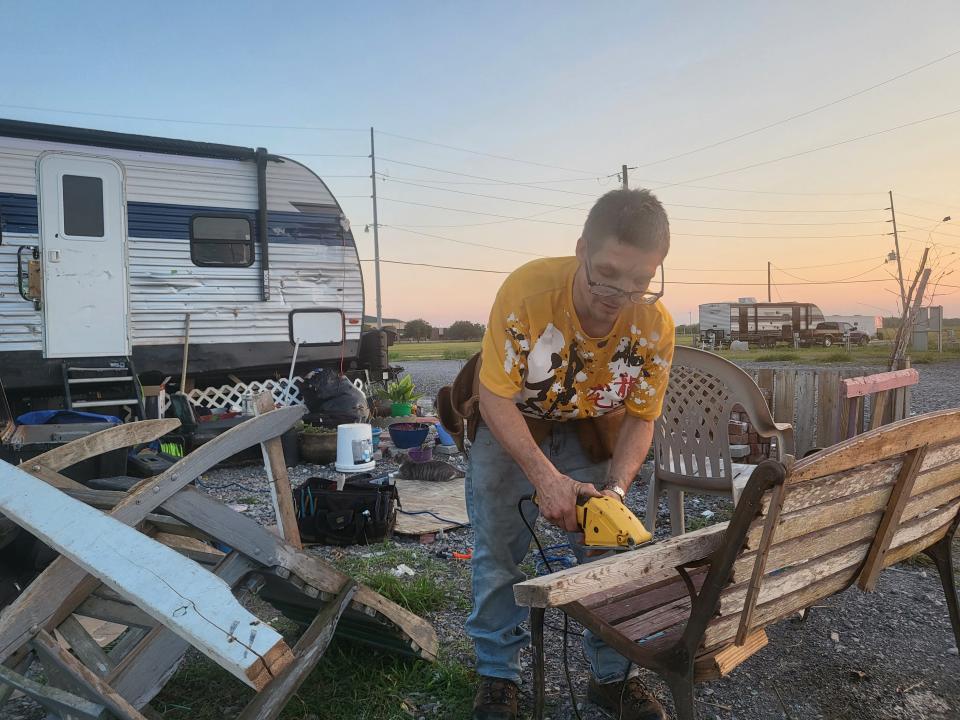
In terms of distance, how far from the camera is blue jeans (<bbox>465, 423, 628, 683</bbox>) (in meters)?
2.48

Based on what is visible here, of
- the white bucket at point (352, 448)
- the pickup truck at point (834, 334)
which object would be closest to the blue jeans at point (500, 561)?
the white bucket at point (352, 448)

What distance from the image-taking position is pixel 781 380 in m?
6.36

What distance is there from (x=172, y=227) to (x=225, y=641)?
27.2ft

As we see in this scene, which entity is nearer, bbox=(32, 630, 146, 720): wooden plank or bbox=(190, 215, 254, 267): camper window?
bbox=(32, 630, 146, 720): wooden plank

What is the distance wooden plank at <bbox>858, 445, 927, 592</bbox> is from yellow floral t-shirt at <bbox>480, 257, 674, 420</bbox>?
782 mm

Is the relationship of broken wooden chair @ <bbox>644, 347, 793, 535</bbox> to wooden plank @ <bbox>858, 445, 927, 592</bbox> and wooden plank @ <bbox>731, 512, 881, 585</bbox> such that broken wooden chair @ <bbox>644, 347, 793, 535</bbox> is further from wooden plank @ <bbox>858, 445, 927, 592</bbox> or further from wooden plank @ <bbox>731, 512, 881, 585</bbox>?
wooden plank @ <bbox>731, 512, 881, 585</bbox>

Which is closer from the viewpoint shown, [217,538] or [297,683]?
[297,683]

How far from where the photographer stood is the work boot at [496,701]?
7.93ft

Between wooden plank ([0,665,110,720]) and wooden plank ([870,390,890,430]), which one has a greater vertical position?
wooden plank ([870,390,890,430])

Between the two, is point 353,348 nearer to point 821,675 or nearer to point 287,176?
point 287,176

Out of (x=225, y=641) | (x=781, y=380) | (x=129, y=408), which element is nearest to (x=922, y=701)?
(x=225, y=641)

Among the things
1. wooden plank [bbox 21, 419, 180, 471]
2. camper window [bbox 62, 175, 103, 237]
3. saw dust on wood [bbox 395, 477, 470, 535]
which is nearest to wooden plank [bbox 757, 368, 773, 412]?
saw dust on wood [bbox 395, 477, 470, 535]

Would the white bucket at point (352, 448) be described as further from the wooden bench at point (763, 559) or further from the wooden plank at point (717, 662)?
the wooden plank at point (717, 662)

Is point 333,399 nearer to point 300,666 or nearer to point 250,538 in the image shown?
point 250,538
